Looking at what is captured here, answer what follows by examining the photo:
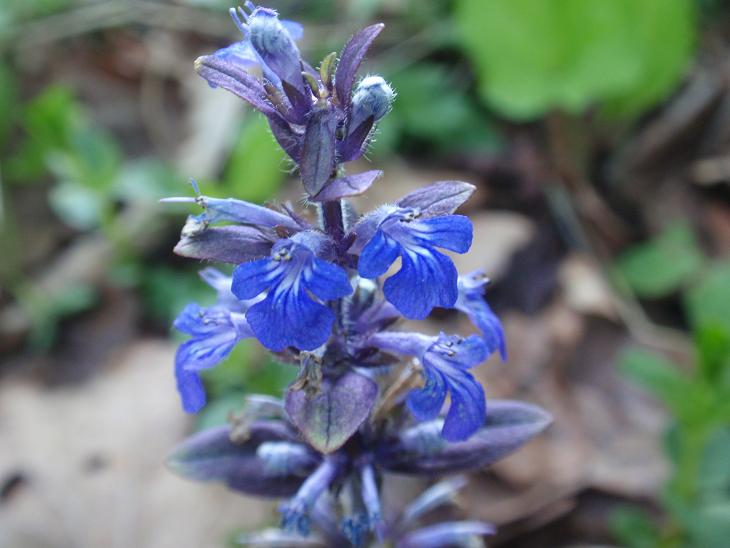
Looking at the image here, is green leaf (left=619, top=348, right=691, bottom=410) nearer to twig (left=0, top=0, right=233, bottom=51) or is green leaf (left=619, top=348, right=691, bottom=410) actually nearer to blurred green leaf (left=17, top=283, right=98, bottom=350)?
blurred green leaf (left=17, top=283, right=98, bottom=350)

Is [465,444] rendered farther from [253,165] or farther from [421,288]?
[253,165]

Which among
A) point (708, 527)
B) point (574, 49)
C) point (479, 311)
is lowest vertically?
point (708, 527)

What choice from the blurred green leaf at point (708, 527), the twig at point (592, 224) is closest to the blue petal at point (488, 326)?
the blurred green leaf at point (708, 527)

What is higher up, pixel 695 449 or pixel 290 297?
pixel 290 297

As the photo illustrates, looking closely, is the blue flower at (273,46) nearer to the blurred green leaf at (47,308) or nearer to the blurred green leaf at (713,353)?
the blurred green leaf at (713,353)

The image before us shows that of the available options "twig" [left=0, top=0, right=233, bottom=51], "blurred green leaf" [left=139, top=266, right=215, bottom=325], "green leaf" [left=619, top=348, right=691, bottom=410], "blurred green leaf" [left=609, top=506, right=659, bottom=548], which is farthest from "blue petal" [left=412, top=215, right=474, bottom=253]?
"twig" [left=0, top=0, right=233, bottom=51]

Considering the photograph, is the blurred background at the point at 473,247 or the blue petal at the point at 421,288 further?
the blurred background at the point at 473,247

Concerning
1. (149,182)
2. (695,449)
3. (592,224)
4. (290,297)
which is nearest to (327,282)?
(290,297)
